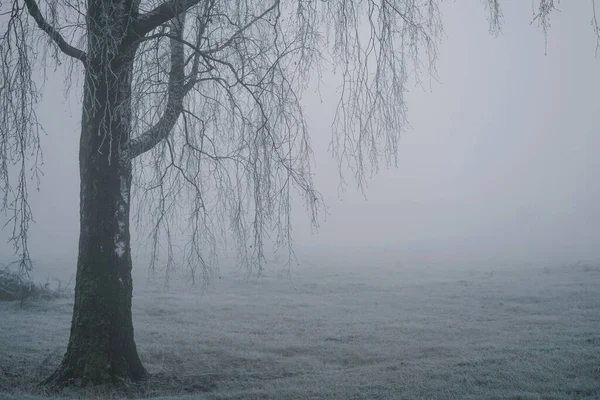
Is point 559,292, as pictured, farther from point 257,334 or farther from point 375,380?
point 375,380

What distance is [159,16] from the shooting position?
6664 millimetres

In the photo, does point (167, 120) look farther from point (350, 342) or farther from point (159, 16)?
point (350, 342)

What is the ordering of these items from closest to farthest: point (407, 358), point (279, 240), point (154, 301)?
point (279, 240) → point (407, 358) → point (154, 301)

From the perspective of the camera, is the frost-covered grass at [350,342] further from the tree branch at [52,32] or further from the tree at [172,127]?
the tree branch at [52,32]

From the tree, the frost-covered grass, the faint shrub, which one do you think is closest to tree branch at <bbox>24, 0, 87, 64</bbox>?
the tree

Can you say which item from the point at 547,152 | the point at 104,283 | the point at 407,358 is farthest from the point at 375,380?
the point at 547,152

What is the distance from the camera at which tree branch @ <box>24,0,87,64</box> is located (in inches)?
240

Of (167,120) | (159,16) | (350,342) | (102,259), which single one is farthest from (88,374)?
(350,342)

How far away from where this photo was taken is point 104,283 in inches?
257

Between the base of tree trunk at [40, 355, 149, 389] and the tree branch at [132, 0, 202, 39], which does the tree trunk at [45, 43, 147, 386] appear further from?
the tree branch at [132, 0, 202, 39]

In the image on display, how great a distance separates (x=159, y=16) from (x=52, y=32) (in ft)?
4.31

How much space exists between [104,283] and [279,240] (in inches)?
91.5

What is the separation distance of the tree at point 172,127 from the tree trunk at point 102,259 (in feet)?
0.05

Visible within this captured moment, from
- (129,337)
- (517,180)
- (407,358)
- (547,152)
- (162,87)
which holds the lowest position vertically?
(407,358)
